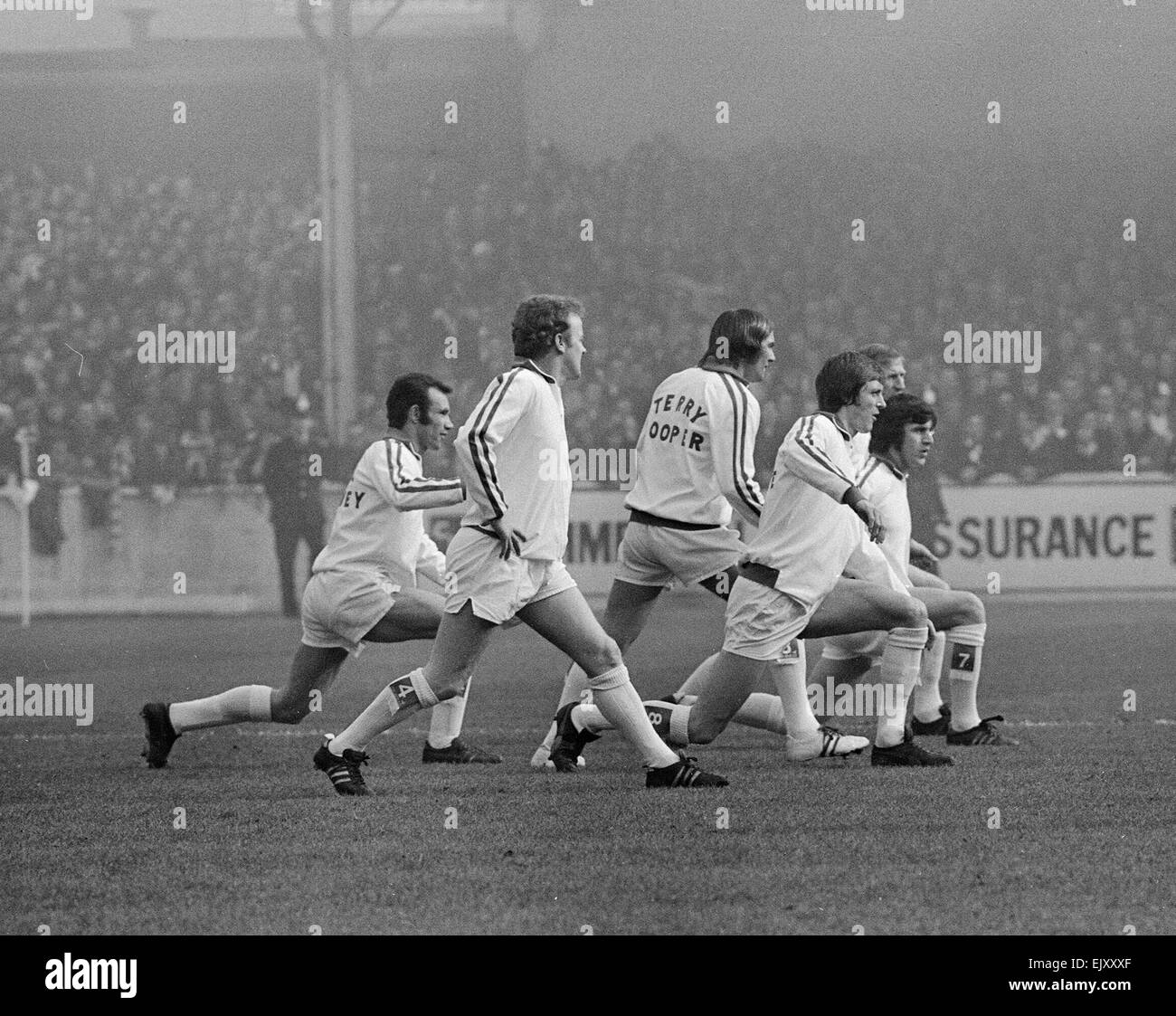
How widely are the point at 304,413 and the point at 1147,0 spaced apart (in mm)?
8901

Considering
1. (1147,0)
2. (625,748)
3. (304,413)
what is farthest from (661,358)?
(625,748)

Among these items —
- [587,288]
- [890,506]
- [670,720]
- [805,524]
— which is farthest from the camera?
[587,288]

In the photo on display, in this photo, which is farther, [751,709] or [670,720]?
[751,709]

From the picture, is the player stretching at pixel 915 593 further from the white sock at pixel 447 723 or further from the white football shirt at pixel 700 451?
the white sock at pixel 447 723

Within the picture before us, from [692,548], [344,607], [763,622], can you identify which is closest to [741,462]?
[692,548]

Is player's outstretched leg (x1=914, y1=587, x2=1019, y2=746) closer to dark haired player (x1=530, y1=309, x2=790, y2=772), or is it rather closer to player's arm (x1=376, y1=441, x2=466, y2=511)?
dark haired player (x1=530, y1=309, x2=790, y2=772)

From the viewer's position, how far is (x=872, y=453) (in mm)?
8602

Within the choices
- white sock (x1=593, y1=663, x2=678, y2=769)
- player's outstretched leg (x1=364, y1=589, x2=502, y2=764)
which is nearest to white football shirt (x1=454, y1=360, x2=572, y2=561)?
white sock (x1=593, y1=663, x2=678, y2=769)

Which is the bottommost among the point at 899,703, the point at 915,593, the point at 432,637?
the point at 899,703

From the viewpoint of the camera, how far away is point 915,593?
8602 millimetres

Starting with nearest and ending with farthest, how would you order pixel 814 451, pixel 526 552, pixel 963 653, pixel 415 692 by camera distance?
1. pixel 526 552
2. pixel 415 692
3. pixel 814 451
4. pixel 963 653

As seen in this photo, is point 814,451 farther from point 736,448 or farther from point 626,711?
point 626,711

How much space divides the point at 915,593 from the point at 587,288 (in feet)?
34.3

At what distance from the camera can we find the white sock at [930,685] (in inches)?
352
